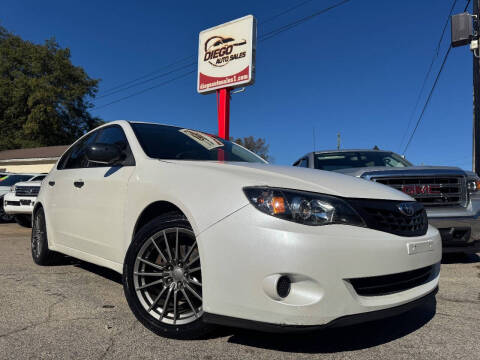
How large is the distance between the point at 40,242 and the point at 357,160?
15.1 ft

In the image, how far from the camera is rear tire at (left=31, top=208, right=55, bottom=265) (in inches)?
162

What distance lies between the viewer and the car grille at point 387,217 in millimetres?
2057

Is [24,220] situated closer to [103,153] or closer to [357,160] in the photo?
[103,153]

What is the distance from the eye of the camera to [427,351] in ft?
7.01

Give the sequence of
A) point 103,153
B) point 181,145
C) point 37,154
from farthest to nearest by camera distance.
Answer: point 37,154 < point 181,145 < point 103,153

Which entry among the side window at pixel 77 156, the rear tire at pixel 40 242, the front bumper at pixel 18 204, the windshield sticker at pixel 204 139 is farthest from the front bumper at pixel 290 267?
the front bumper at pixel 18 204

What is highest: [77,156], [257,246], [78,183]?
[77,156]

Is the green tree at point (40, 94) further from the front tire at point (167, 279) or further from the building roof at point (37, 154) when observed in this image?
the front tire at point (167, 279)

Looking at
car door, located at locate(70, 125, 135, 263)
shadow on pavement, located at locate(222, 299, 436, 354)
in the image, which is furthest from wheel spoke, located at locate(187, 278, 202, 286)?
car door, located at locate(70, 125, 135, 263)

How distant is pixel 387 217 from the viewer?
2150 mm

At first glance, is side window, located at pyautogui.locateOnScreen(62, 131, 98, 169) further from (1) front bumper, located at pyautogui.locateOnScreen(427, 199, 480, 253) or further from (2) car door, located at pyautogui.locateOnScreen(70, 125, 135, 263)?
(1) front bumper, located at pyautogui.locateOnScreen(427, 199, 480, 253)

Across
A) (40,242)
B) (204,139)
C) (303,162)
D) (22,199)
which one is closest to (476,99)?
(303,162)

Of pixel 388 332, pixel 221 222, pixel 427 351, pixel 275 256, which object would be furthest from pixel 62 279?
pixel 427 351

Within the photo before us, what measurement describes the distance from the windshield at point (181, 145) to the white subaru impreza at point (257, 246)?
0.36 ft
